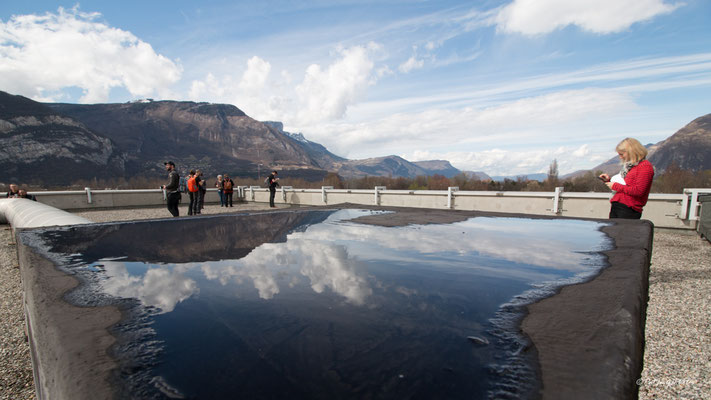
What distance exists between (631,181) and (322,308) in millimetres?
4120

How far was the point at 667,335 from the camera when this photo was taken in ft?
11.3

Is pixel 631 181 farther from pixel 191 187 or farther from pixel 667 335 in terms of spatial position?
pixel 191 187

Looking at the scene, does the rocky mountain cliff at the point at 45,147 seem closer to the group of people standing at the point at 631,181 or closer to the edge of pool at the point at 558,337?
the edge of pool at the point at 558,337

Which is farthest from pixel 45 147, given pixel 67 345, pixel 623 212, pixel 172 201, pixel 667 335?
pixel 667 335

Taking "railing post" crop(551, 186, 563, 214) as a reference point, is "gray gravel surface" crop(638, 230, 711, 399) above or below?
below

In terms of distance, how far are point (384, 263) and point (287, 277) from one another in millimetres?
638

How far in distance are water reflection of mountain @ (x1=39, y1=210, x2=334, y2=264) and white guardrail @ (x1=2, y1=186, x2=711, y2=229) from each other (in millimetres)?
8554

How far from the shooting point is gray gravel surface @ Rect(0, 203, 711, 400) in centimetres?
257

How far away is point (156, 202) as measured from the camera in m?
18.7

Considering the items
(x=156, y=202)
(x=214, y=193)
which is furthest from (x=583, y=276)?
(x=214, y=193)

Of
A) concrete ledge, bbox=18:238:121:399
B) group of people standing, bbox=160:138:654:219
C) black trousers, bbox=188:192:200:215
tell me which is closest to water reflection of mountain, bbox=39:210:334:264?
concrete ledge, bbox=18:238:121:399

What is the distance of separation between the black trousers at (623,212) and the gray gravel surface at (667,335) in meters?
1.23

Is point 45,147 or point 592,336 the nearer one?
point 592,336

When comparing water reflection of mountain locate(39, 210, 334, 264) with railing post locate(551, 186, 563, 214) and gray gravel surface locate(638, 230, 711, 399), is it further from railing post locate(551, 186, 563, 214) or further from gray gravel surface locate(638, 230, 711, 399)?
railing post locate(551, 186, 563, 214)
